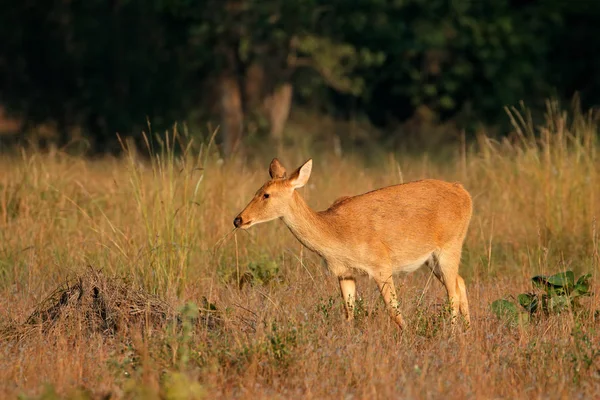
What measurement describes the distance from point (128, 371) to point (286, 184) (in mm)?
2285

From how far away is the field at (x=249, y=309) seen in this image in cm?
629

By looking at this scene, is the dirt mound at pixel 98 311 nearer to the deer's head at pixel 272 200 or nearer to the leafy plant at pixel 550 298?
the deer's head at pixel 272 200

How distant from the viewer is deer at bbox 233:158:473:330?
26.4ft

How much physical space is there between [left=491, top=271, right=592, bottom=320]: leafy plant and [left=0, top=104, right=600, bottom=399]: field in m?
0.10

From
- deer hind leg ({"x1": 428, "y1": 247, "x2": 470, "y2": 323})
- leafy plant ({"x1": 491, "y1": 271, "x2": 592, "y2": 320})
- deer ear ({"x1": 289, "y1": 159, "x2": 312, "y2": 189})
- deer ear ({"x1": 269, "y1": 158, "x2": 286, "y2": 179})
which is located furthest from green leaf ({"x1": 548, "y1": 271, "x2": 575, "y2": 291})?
deer ear ({"x1": 269, "y1": 158, "x2": 286, "y2": 179})

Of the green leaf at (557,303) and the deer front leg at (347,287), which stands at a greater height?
the deer front leg at (347,287)

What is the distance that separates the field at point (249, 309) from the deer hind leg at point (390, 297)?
3.0 inches

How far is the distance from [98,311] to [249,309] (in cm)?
108

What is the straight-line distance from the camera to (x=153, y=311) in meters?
7.45

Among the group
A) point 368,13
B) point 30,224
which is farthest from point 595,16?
point 30,224

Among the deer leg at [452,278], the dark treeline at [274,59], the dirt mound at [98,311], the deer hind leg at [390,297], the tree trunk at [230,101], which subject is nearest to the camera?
the dirt mound at [98,311]

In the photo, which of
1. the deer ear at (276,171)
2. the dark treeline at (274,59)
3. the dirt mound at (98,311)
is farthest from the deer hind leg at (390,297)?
the dark treeline at (274,59)

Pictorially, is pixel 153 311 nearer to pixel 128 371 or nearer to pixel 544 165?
pixel 128 371

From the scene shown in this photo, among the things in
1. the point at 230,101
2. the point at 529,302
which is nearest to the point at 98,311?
the point at 529,302
